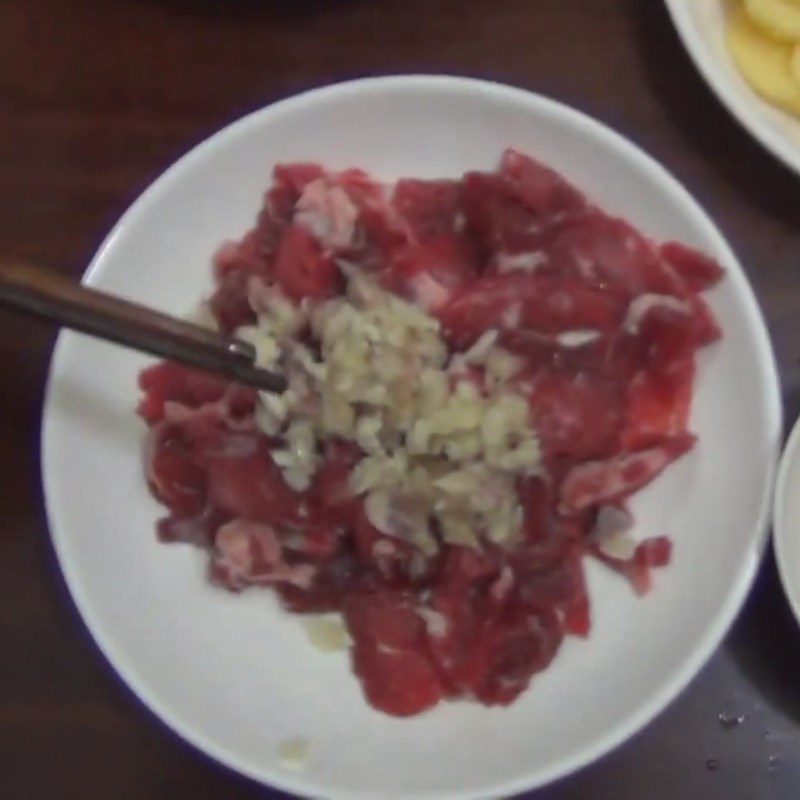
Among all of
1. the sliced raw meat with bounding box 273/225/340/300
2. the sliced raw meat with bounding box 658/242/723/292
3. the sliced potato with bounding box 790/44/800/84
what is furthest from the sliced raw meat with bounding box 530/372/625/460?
the sliced potato with bounding box 790/44/800/84

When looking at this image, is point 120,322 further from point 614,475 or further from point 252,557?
point 614,475

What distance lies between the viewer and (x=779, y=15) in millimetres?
1191

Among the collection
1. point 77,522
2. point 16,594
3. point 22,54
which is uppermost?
point 22,54

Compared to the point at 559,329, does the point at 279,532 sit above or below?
below

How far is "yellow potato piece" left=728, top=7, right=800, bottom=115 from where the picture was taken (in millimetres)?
1207

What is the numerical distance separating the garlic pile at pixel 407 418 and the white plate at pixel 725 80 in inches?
12.4

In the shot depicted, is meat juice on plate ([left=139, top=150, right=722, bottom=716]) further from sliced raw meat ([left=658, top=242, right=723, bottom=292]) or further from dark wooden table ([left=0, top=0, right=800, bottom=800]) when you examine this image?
dark wooden table ([left=0, top=0, right=800, bottom=800])

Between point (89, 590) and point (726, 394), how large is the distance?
2.03 ft

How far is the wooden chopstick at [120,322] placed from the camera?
871 mm

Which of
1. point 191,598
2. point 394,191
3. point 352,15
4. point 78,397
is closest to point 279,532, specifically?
point 191,598

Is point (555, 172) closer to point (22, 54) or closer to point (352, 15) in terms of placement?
point (352, 15)

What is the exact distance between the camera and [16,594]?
1.27 meters

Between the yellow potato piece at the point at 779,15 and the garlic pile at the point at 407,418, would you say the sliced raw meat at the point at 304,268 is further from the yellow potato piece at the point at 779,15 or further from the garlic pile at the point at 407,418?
the yellow potato piece at the point at 779,15

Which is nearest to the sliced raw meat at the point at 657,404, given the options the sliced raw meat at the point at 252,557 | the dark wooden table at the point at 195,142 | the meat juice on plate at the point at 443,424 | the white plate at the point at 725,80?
the meat juice on plate at the point at 443,424
